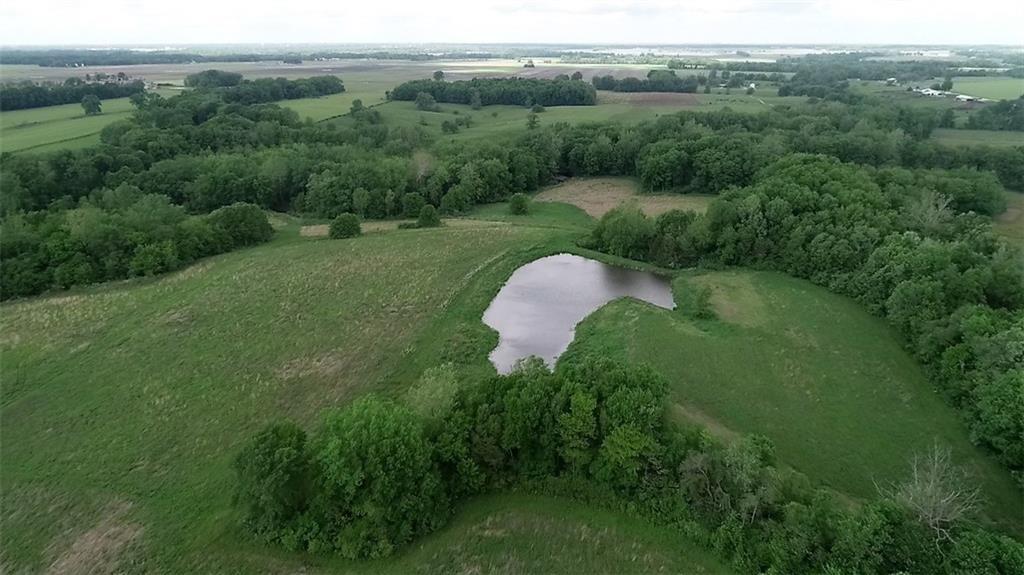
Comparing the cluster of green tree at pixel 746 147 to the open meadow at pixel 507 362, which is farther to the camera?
the cluster of green tree at pixel 746 147

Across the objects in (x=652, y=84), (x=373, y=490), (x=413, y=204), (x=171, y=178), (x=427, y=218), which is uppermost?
(x=652, y=84)

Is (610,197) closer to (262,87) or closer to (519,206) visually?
(519,206)

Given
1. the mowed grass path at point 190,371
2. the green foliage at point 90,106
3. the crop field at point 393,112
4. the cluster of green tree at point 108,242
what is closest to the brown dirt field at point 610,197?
the mowed grass path at point 190,371

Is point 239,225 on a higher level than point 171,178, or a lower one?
lower

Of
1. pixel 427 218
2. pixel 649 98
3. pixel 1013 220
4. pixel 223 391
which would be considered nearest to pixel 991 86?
pixel 649 98

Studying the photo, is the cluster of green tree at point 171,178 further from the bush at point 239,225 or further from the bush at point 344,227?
the bush at point 344,227

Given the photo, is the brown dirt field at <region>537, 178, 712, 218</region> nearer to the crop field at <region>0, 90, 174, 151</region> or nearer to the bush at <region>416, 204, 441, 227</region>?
the bush at <region>416, 204, 441, 227</region>
